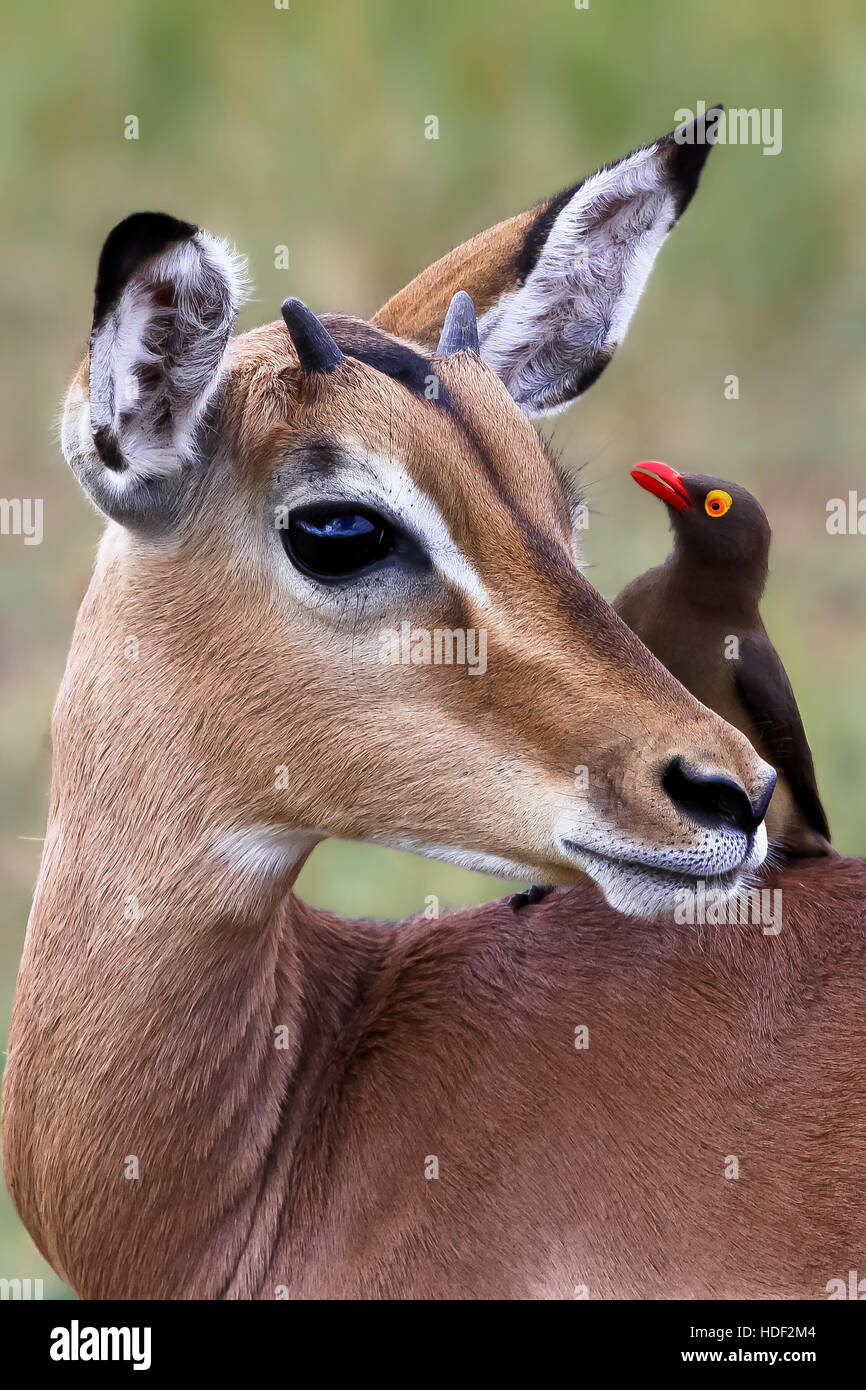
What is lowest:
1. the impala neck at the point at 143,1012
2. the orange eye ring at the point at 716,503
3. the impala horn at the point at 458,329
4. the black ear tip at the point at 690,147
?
the impala neck at the point at 143,1012

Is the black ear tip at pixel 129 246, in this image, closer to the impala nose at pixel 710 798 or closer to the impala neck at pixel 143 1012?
the impala neck at pixel 143 1012

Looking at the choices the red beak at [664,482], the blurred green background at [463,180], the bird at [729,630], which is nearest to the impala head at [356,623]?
the red beak at [664,482]

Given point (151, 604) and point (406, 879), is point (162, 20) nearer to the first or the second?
point (406, 879)

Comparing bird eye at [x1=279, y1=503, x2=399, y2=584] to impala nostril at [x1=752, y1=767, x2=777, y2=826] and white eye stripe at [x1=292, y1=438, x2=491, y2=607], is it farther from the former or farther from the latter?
impala nostril at [x1=752, y1=767, x2=777, y2=826]

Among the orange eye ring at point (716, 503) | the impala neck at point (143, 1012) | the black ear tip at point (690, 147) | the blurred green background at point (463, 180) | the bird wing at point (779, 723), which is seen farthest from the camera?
the blurred green background at point (463, 180)

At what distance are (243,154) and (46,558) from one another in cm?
310

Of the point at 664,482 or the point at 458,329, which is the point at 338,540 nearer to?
the point at 458,329

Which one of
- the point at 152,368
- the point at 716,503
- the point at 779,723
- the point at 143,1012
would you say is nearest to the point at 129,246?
the point at 152,368

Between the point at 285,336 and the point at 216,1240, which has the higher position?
the point at 285,336

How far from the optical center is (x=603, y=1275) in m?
3.58

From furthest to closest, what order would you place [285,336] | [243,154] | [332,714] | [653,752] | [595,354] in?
[243,154] < [595,354] < [285,336] < [332,714] < [653,752]

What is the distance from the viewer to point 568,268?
400 centimetres

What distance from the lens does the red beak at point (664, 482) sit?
4195mm

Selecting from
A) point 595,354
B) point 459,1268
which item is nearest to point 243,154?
point 595,354
